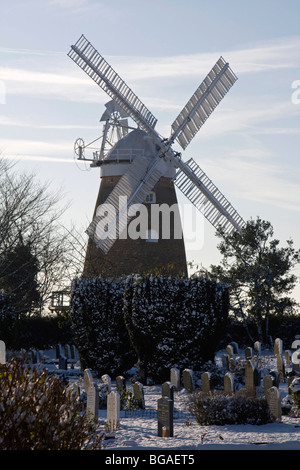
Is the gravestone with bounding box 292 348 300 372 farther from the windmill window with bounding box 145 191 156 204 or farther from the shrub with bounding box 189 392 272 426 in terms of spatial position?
Answer: the windmill window with bounding box 145 191 156 204

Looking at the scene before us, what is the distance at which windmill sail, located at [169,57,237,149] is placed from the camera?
111ft

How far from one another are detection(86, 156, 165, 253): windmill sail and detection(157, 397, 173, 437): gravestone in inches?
745

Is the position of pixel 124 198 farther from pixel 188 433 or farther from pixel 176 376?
pixel 188 433

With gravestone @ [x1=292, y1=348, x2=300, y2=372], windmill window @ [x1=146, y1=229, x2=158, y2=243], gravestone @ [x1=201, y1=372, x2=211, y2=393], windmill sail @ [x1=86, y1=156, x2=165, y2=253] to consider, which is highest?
windmill sail @ [x1=86, y1=156, x2=165, y2=253]

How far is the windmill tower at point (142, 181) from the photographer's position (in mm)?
32812

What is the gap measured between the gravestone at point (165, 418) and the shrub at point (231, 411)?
139 cm

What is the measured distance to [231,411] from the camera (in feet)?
47.8

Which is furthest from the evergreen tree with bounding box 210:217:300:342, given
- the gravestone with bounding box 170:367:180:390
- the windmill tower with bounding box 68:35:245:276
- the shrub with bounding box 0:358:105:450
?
the shrub with bounding box 0:358:105:450

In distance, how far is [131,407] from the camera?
16.6 metres

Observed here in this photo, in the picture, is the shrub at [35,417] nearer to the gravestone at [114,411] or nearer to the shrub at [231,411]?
the gravestone at [114,411]

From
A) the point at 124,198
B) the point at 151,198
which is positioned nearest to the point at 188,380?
the point at 124,198

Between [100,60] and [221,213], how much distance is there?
8.87m

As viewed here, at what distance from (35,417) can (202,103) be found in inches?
1095
